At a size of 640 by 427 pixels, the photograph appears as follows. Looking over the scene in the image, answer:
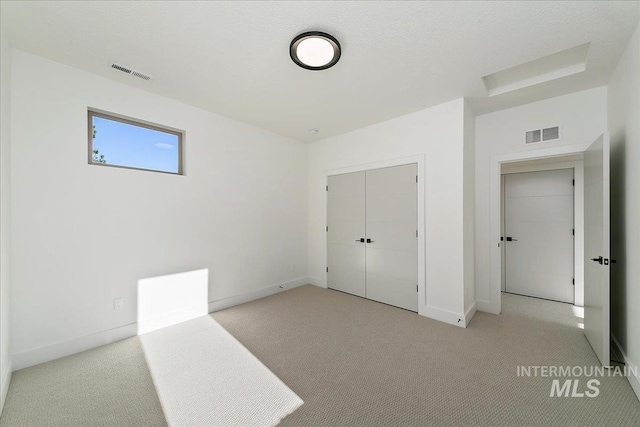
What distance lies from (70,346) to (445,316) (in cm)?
411

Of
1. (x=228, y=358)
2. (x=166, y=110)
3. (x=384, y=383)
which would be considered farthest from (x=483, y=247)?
(x=166, y=110)

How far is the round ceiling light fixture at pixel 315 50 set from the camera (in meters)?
1.99

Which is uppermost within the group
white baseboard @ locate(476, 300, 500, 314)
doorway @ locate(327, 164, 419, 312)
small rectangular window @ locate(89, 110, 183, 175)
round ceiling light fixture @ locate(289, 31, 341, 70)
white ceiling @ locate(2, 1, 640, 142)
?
white ceiling @ locate(2, 1, 640, 142)

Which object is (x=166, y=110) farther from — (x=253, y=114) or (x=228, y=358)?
(x=228, y=358)

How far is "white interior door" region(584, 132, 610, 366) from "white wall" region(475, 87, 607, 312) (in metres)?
0.41

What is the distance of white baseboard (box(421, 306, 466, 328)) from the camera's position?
307 cm

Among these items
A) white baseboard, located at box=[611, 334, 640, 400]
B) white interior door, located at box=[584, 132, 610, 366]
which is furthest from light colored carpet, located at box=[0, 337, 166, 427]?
white interior door, located at box=[584, 132, 610, 366]

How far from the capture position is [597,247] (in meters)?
2.34

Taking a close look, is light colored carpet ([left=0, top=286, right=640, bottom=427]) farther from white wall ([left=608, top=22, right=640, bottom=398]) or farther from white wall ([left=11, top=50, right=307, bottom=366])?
white wall ([left=11, top=50, right=307, bottom=366])

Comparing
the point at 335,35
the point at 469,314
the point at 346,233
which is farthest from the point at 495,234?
the point at 335,35

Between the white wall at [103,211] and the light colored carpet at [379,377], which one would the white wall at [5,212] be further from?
the light colored carpet at [379,377]

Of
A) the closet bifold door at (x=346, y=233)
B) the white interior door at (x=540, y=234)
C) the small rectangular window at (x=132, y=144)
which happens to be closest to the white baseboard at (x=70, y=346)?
the small rectangular window at (x=132, y=144)

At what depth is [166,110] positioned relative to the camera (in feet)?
10.2

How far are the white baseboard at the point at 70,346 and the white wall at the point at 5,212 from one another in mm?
142
